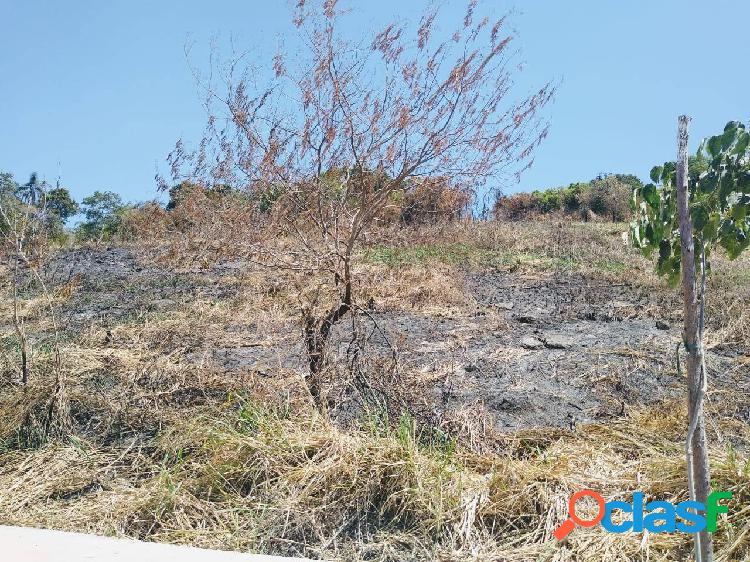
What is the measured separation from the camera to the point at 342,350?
6316 mm

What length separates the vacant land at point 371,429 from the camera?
354 cm

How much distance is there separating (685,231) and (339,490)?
2.34m

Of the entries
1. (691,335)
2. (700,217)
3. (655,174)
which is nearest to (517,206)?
(655,174)

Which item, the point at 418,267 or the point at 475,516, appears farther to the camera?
the point at 418,267

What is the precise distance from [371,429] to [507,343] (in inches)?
118

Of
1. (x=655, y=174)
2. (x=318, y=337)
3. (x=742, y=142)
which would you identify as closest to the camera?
(x=742, y=142)

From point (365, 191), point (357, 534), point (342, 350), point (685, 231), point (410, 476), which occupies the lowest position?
point (357, 534)

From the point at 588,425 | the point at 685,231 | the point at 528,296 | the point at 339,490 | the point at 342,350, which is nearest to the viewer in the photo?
the point at 685,231

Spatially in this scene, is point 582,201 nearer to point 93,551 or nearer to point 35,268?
point 35,268

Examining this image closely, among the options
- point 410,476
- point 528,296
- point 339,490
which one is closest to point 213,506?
point 339,490

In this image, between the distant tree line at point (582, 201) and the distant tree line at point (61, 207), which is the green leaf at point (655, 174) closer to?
the distant tree line at point (61, 207)

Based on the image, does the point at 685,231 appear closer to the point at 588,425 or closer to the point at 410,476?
the point at 410,476

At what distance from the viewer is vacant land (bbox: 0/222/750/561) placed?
11.6ft

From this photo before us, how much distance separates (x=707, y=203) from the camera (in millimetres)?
2666
